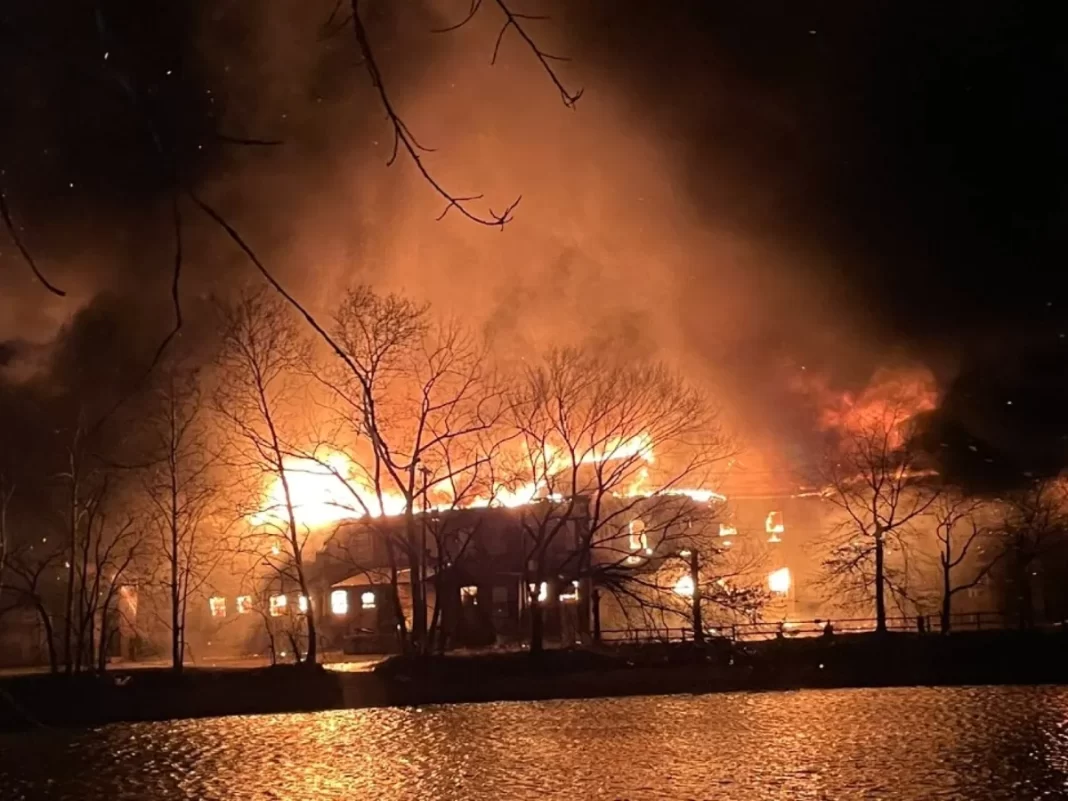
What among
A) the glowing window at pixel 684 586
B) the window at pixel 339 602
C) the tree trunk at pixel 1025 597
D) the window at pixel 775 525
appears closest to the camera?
the tree trunk at pixel 1025 597

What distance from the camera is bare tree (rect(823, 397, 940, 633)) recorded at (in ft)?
128

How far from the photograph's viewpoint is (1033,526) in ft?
127

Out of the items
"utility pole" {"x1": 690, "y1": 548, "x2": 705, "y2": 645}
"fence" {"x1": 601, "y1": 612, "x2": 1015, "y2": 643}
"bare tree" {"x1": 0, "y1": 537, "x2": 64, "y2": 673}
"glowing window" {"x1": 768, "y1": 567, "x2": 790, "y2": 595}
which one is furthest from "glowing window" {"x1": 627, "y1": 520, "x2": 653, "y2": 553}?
"bare tree" {"x1": 0, "y1": 537, "x2": 64, "y2": 673}

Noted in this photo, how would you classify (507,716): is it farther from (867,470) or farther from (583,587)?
(867,470)

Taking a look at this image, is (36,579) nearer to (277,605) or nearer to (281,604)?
(277,605)

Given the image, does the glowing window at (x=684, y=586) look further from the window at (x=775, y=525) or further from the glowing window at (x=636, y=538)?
the window at (x=775, y=525)

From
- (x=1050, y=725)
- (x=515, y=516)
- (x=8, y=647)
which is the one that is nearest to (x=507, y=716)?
(x=1050, y=725)

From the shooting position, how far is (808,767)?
52.2 feet

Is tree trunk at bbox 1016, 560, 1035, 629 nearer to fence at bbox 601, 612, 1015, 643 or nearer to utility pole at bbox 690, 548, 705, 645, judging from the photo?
fence at bbox 601, 612, 1015, 643

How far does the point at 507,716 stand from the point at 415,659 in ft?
23.3

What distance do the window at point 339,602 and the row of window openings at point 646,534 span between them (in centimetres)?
1125

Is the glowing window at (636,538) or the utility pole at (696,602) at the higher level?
the glowing window at (636,538)

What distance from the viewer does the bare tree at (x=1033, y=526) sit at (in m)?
38.1

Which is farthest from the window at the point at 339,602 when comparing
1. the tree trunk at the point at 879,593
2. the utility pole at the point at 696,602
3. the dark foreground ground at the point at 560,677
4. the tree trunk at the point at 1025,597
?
the tree trunk at the point at 1025,597
